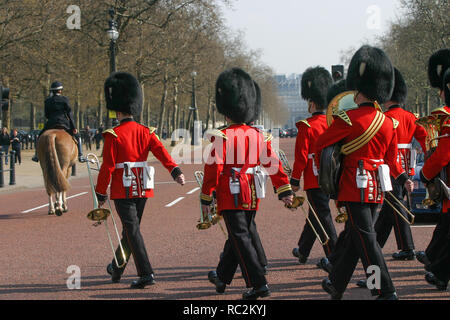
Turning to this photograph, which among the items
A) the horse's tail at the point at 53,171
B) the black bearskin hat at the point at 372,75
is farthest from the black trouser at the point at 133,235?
the horse's tail at the point at 53,171

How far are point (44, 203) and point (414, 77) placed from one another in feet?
122

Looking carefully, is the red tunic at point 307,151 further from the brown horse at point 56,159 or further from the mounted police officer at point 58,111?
the mounted police officer at point 58,111

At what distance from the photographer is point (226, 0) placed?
34062mm

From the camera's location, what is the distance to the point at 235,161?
219 inches

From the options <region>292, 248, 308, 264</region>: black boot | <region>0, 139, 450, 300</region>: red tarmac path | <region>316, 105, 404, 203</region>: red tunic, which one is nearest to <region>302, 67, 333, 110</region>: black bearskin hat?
<region>292, 248, 308, 264</region>: black boot

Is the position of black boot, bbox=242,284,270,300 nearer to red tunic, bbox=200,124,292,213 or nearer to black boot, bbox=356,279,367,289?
red tunic, bbox=200,124,292,213

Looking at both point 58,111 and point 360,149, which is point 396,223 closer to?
point 360,149

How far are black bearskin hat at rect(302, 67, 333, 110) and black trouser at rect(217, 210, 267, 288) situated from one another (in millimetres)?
2146

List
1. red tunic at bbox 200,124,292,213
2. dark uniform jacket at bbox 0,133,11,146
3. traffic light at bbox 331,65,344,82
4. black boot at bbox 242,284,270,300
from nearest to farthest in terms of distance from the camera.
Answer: black boot at bbox 242,284,270,300 < red tunic at bbox 200,124,292,213 < traffic light at bbox 331,65,344,82 < dark uniform jacket at bbox 0,133,11,146

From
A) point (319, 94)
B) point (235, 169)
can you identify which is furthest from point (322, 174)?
point (319, 94)

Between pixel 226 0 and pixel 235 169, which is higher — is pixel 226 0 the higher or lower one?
the higher one

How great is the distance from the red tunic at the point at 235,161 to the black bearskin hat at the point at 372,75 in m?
0.88

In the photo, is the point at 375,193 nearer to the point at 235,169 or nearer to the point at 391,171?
the point at 391,171

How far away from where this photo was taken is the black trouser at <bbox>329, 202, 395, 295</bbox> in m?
5.09
